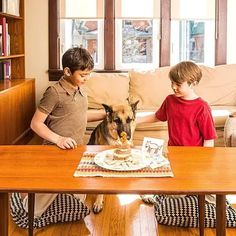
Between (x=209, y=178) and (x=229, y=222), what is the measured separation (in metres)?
1.17

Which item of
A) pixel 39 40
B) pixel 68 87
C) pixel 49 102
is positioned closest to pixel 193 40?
pixel 39 40

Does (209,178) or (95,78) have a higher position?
(95,78)

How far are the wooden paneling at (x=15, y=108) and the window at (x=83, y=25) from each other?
72 cm

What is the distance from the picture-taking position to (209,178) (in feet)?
4.73

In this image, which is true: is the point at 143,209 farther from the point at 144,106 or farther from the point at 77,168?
the point at 144,106

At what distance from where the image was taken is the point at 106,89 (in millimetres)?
4195

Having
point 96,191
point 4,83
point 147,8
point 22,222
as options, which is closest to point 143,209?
point 22,222

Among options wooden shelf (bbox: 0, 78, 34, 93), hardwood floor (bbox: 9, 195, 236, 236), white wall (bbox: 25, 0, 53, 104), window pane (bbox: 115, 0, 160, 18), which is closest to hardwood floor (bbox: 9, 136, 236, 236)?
hardwood floor (bbox: 9, 195, 236, 236)

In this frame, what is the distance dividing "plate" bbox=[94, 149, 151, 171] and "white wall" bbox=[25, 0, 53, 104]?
326cm

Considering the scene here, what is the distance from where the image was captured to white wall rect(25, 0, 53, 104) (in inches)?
186

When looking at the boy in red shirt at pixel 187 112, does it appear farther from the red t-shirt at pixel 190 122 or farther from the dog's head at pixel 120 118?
the dog's head at pixel 120 118

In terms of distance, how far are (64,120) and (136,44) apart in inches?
109

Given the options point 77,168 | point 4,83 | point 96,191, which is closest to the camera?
point 96,191

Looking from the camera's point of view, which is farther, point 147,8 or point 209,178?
point 147,8
